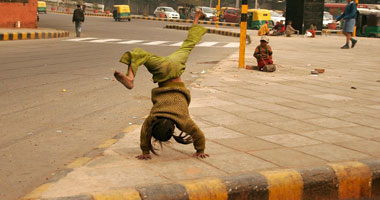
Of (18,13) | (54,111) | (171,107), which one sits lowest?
(54,111)

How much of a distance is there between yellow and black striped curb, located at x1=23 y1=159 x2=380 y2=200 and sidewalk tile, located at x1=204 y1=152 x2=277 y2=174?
7.9 inches

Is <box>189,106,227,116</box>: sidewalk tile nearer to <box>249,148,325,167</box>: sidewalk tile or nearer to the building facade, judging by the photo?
<box>249,148,325,167</box>: sidewalk tile

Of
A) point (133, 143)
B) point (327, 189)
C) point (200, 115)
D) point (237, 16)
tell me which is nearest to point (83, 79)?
point (200, 115)

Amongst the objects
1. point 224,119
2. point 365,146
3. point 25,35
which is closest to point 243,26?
point 224,119

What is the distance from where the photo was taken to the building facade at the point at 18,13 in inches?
965

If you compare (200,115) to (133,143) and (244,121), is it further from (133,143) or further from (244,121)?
(133,143)

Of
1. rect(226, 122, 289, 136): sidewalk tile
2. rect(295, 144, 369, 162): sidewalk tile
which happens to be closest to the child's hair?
rect(295, 144, 369, 162): sidewalk tile

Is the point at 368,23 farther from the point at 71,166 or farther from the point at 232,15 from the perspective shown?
the point at 71,166

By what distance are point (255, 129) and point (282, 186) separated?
1773 mm

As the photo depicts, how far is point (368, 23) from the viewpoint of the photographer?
3628 cm

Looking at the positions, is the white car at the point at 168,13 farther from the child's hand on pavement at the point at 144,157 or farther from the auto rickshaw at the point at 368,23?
the child's hand on pavement at the point at 144,157

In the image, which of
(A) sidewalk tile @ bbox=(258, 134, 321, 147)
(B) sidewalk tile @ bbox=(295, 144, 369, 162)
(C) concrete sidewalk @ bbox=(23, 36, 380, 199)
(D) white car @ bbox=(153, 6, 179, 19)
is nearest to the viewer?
(C) concrete sidewalk @ bbox=(23, 36, 380, 199)

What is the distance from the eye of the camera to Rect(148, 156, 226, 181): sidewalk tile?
4285 mm

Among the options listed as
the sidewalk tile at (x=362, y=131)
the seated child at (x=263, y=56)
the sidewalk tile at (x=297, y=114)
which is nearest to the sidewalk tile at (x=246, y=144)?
the sidewalk tile at (x=362, y=131)
